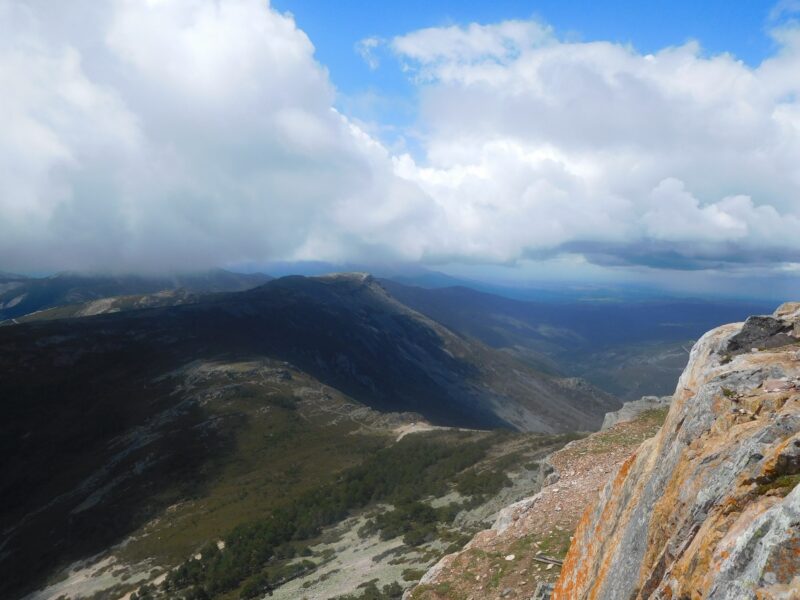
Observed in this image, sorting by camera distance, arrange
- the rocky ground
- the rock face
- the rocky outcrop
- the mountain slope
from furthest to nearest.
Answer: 1. the mountain slope
2. the rocky outcrop
3. the rocky ground
4. the rock face

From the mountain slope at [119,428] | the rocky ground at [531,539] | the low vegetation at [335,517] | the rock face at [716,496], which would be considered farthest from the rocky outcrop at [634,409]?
the mountain slope at [119,428]

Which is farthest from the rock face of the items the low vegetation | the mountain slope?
the mountain slope

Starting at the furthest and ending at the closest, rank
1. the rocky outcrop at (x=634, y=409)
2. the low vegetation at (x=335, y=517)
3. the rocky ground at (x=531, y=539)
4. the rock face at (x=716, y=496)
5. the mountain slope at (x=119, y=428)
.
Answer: the mountain slope at (x=119, y=428)
the low vegetation at (x=335, y=517)
the rocky outcrop at (x=634, y=409)
the rocky ground at (x=531, y=539)
the rock face at (x=716, y=496)

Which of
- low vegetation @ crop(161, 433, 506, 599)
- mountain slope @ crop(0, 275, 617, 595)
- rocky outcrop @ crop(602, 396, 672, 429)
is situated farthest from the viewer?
mountain slope @ crop(0, 275, 617, 595)

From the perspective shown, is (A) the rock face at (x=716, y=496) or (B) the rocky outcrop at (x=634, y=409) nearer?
(A) the rock face at (x=716, y=496)

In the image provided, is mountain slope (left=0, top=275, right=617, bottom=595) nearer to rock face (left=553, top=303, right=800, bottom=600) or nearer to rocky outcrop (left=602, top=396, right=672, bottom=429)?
rocky outcrop (left=602, top=396, right=672, bottom=429)

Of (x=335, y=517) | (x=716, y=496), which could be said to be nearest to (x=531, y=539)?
(x=716, y=496)

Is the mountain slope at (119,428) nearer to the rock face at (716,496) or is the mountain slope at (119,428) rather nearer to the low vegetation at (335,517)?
the low vegetation at (335,517)

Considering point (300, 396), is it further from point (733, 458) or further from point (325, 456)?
point (733, 458)
